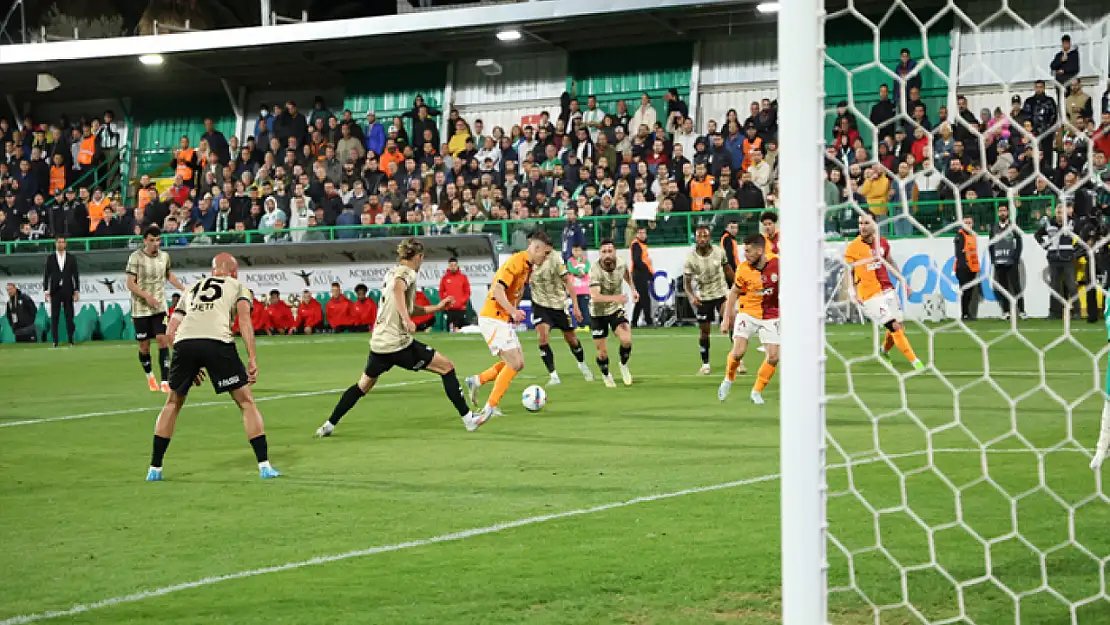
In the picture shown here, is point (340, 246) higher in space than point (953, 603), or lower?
higher

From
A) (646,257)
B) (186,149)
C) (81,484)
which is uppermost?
(186,149)

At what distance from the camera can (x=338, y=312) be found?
28.1m

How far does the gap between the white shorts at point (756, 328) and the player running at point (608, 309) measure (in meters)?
2.04

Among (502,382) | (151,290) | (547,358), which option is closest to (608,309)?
(547,358)

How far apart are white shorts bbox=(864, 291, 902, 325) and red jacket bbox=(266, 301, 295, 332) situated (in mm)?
17252

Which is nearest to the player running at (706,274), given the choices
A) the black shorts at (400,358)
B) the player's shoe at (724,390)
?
the player's shoe at (724,390)

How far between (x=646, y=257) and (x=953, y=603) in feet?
63.8

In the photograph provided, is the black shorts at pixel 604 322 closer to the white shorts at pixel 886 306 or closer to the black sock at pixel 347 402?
the white shorts at pixel 886 306

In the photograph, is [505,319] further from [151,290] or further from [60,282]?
[60,282]

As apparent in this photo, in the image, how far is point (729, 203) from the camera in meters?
24.8

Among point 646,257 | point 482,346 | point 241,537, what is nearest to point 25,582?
point 241,537

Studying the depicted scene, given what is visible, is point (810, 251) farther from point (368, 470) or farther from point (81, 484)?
point (81, 484)

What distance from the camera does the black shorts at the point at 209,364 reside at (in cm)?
919

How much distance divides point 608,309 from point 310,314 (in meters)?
14.1
